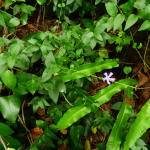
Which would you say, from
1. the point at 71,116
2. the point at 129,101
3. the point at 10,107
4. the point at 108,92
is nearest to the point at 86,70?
the point at 108,92

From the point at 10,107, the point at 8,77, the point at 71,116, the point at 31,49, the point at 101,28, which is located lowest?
the point at 71,116

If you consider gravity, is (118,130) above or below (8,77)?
below

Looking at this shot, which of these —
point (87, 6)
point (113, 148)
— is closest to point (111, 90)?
point (113, 148)

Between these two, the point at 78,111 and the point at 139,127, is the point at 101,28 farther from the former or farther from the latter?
the point at 139,127

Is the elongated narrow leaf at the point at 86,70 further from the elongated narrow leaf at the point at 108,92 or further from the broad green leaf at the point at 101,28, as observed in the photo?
the broad green leaf at the point at 101,28

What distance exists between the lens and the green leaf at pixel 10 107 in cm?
120

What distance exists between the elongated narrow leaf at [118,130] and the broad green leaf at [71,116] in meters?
0.41

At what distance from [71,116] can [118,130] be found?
0.56 m

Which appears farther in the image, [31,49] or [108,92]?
[108,92]

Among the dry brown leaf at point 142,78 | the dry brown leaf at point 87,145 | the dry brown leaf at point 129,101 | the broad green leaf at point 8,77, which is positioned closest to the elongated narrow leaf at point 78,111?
the dry brown leaf at point 129,101

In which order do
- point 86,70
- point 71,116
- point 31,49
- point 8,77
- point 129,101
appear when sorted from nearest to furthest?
point 8,77, point 31,49, point 71,116, point 86,70, point 129,101

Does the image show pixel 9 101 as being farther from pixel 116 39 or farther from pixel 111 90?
pixel 116 39

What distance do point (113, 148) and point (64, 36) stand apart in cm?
123

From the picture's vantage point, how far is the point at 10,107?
3.99 feet
